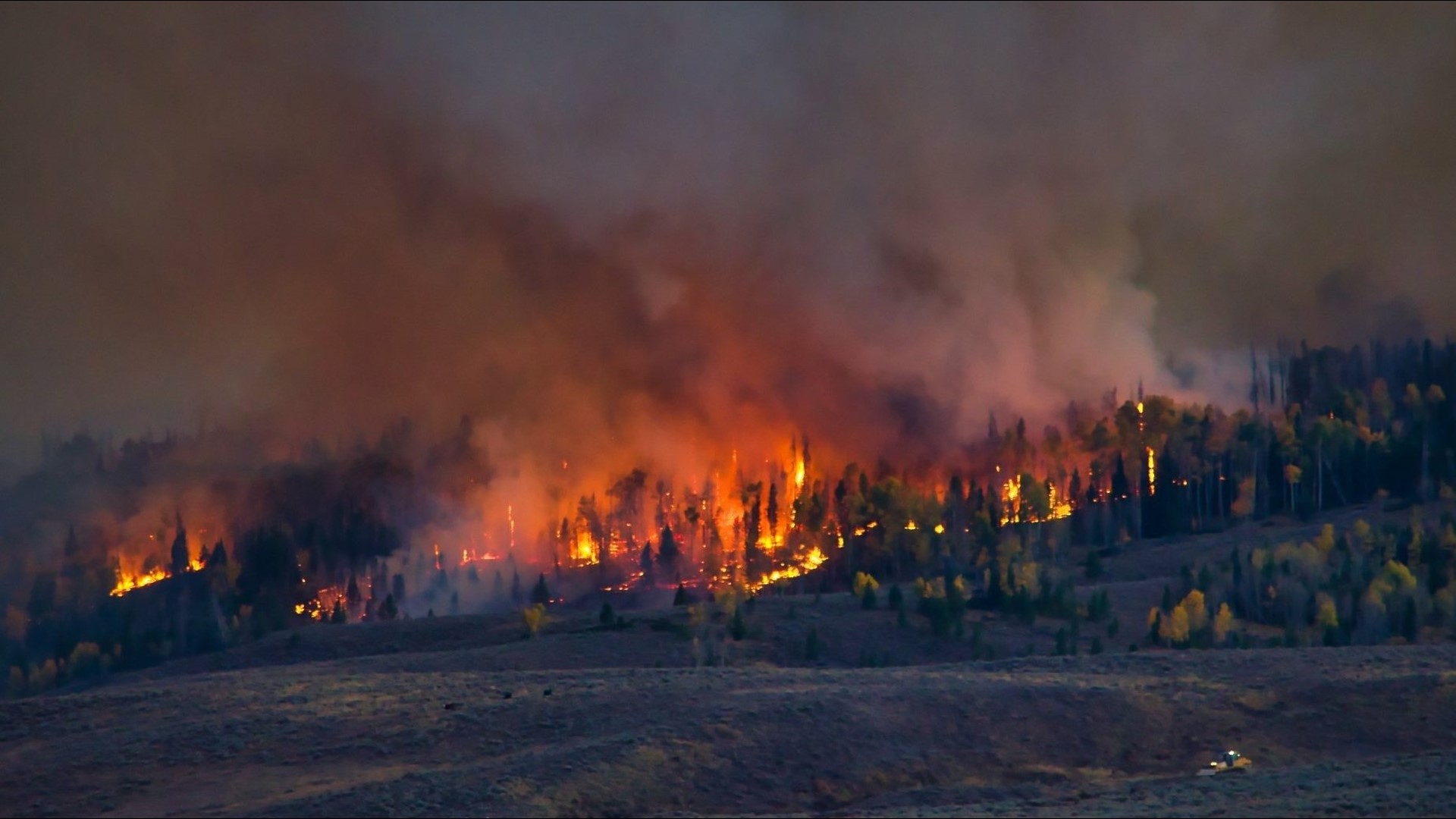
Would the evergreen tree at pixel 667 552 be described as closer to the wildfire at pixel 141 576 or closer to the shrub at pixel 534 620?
the wildfire at pixel 141 576

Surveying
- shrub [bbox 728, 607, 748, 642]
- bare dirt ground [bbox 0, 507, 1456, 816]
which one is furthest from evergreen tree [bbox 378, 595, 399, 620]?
bare dirt ground [bbox 0, 507, 1456, 816]

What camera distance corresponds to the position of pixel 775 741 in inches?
1575

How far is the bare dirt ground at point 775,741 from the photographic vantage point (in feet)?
115

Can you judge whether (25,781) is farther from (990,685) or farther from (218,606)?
(218,606)

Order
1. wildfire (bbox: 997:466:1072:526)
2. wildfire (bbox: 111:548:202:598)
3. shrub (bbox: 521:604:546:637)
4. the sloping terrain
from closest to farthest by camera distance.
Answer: the sloping terrain < shrub (bbox: 521:604:546:637) < wildfire (bbox: 997:466:1072:526) < wildfire (bbox: 111:548:202:598)

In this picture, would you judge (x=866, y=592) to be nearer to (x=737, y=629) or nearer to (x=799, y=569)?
(x=737, y=629)

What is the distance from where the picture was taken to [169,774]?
40156 millimetres

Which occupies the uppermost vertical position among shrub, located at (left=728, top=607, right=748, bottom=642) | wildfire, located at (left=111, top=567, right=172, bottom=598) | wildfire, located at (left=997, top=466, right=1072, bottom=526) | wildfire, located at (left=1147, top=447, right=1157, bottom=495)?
wildfire, located at (left=1147, top=447, right=1157, bottom=495)

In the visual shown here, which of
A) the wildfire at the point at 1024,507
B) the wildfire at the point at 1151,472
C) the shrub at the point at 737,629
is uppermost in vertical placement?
the wildfire at the point at 1151,472

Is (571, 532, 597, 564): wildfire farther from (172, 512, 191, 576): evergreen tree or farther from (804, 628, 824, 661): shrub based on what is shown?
(804, 628, 824, 661): shrub

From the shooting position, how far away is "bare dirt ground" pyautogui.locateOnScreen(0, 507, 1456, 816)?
115ft

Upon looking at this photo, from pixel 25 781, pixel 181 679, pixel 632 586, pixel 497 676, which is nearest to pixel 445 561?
pixel 632 586

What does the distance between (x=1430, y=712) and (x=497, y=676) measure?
30.8 m

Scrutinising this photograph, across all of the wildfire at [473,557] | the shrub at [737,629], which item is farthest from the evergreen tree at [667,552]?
the shrub at [737,629]
